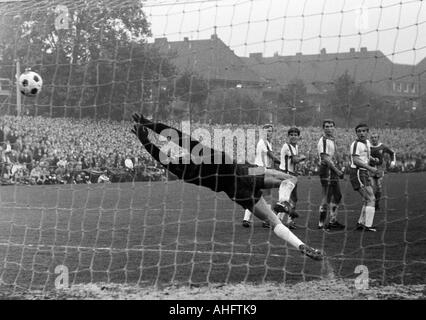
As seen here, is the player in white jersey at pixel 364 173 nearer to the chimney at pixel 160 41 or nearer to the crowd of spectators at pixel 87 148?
the crowd of spectators at pixel 87 148

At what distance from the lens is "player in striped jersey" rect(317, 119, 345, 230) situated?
11250mm

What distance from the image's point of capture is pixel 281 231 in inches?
290

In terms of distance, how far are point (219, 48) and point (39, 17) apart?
3.38 m

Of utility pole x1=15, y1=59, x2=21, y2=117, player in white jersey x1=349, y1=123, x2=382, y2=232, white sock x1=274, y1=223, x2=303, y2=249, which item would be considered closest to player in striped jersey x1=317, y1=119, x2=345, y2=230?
player in white jersey x1=349, y1=123, x2=382, y2=232

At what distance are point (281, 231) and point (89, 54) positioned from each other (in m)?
4.38

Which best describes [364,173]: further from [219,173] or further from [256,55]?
[219,173]

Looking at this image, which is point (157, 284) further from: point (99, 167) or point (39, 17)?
point (99, 167)

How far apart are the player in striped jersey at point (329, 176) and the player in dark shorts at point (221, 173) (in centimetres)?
365

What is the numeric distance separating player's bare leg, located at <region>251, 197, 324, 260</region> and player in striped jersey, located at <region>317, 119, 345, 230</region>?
3.72 metres

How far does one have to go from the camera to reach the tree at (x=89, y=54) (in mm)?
9242

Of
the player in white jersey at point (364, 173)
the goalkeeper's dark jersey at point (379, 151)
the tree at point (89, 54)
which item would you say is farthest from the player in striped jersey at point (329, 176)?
the tree at point (89, 54)

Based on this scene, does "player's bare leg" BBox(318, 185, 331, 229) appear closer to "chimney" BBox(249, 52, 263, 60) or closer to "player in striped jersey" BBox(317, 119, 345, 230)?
"player in striped jersey" BBox(317, 119, 345, 230)

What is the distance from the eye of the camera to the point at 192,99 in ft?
30.3
